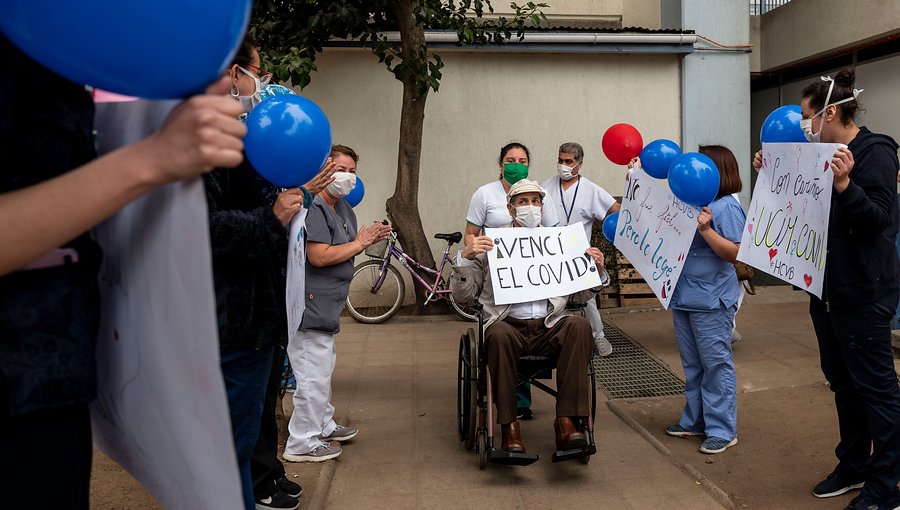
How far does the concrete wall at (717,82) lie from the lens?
9.83 meters

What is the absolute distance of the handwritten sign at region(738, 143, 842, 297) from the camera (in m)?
3.55

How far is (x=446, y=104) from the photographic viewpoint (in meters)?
9.59

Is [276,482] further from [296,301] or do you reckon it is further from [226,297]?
[226,297]

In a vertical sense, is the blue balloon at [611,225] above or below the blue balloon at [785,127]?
below

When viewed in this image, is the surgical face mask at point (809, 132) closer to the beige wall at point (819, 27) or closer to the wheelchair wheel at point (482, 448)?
the wheelchair wheel at point (482, 448)

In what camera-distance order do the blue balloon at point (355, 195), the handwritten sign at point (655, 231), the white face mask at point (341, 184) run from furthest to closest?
1. the blue balloon at point (355, 195)
2. the handwritten sign at point (655, 231)
3. the white face mask at point (341, 184)

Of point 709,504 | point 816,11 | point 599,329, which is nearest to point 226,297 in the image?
point 709,504

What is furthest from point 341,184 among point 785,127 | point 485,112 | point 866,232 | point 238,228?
point 485,112

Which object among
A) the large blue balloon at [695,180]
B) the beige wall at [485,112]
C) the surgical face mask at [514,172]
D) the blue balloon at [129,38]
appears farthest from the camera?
the beige wall at [485,112]

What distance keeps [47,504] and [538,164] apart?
8.80 meters

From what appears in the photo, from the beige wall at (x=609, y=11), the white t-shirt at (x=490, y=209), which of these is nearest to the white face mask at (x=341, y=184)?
the white t-shirt at (x=490, y=209)

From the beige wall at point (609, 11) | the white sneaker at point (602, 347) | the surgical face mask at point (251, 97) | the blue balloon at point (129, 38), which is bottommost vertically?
the white sneaker at point (602, 347)

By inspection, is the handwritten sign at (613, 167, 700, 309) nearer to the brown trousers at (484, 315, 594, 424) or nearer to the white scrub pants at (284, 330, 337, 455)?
the brown trousers at (484, 315, 594, 424)

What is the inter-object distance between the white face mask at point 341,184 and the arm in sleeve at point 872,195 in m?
2.52
